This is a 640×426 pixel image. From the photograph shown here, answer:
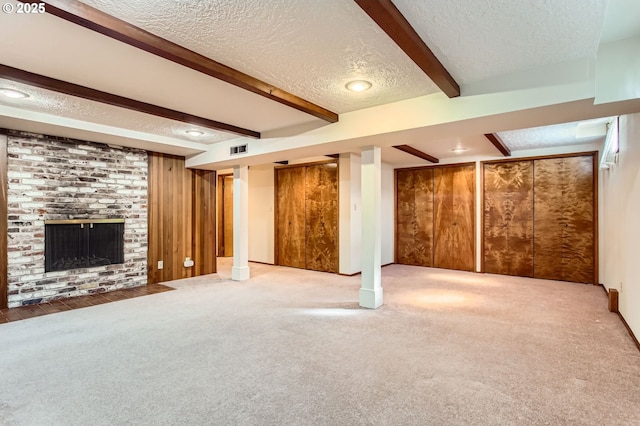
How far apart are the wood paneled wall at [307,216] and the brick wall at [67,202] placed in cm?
260

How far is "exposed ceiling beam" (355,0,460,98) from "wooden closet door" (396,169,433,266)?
171 inches

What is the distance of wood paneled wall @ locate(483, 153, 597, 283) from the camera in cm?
532

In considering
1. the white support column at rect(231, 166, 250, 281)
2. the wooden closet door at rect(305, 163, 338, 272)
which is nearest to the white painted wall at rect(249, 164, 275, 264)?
the wooden closet door at rect(305, 163, 338, 272)

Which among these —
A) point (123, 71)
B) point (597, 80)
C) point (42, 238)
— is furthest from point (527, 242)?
point (42, 238)

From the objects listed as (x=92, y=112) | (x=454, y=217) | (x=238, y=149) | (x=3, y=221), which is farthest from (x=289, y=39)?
(x=454, y=217)

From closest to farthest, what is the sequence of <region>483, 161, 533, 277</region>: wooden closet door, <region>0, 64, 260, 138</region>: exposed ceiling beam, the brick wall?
<region>0, 64, 260, 138</region>: exposed ceiling beam
the brick wall
<region>483, 161, 533, 277</region>: wooden closet door

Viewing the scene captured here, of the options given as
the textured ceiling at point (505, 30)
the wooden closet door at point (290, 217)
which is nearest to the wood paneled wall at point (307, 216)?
the wooden closet door at point (290, 217)

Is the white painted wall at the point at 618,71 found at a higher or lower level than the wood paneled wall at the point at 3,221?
higher

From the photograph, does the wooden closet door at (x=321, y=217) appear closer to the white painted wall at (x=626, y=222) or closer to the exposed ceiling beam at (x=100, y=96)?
the exposed ceiling beam at (x=100, y=96)

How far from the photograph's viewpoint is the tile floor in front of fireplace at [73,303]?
3.71 meters

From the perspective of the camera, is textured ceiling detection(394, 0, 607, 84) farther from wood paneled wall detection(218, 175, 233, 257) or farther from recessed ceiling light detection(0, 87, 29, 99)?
wood paneled wall detection(218, 175, 233, 257)

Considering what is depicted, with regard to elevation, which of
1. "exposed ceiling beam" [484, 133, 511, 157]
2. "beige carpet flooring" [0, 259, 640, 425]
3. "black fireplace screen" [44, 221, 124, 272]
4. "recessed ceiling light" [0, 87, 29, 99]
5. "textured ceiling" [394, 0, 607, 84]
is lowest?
"beige carpet flooring" [0, 259, 640, 425]

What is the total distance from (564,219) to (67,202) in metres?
7.55

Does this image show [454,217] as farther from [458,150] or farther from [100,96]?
[100,96]
